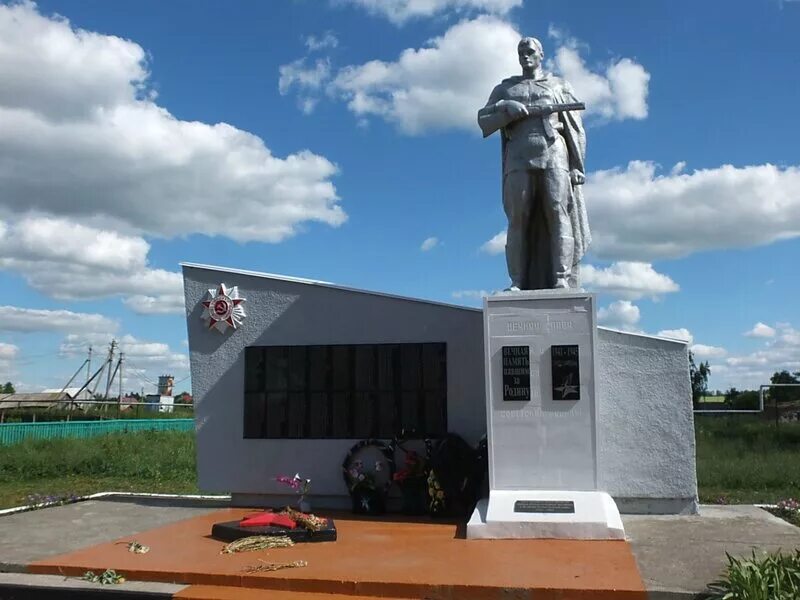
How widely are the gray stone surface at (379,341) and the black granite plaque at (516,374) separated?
2.33ft

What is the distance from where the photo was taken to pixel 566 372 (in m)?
7.07

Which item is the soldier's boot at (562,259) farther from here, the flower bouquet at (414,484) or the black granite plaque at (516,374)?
the flower bouquet at (414,484)

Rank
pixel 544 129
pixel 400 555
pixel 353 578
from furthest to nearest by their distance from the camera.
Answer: pixel 544 129 → pixel 400 555 → pixel 353 578

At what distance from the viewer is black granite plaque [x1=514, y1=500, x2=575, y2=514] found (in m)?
6.58

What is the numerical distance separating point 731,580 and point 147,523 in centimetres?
580

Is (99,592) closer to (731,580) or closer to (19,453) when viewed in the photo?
(731,580)

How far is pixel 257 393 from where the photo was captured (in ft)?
29.0

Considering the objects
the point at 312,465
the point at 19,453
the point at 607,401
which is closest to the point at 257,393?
the point at 312,465

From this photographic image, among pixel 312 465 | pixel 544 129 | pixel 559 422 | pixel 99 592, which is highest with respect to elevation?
pixel 544 129

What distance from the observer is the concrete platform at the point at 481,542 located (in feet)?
17.1

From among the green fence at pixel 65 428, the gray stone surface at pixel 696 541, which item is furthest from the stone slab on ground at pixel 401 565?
the green fence at pixel 65 428

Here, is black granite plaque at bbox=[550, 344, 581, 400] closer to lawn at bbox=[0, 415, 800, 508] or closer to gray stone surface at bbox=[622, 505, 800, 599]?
gray stone surface at bbox=[622, 505, 800, 599]

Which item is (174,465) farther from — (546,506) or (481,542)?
(546,506)

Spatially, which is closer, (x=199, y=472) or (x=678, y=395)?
(x=678, y=395)
